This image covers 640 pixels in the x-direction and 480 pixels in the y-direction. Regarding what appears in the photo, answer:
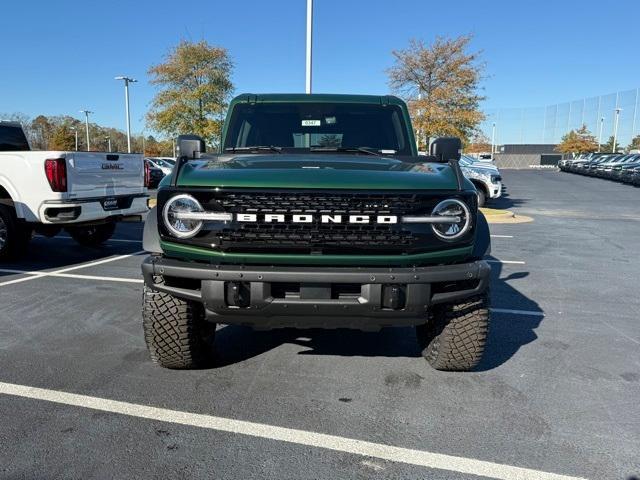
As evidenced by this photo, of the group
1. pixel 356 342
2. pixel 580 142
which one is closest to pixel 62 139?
pixel 356 342

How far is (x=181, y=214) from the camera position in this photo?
9.68ft

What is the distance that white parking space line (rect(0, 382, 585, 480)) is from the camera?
8.31 feet

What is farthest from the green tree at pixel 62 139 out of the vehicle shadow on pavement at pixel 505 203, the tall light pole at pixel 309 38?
the vehicle shadow on pavement at pixel 505 203

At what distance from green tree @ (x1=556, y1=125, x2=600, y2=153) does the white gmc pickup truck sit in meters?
86.0

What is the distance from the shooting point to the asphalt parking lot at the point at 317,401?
2.58m

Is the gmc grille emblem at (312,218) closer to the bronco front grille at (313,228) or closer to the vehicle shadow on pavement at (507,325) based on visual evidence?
the bronco front grille at (313,228)

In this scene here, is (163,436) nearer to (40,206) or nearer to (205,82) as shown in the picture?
(40,206)

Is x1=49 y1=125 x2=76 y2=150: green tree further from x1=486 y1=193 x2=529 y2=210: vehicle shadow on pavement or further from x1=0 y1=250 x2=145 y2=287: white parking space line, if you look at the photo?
x1=0 y1=250 x2=145 y2=287: white parking space line

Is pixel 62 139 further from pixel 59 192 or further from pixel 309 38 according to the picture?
pixel 59 192

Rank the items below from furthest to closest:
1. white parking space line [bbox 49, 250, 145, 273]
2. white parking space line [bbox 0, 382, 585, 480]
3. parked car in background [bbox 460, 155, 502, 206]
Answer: parked car in background [bbox 460, 155, 502, 206]
white parking space line [bbox 49, 250, 145, 273]
white parking space line [bbox 0, 382, 585, 480]

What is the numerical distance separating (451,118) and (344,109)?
15.6m

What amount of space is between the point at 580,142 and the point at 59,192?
8841cm

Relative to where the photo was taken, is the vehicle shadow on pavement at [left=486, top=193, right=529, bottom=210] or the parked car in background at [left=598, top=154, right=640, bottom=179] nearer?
the vehicle shadow on pavement at [left=486, top=193, right=529, bottom=210]

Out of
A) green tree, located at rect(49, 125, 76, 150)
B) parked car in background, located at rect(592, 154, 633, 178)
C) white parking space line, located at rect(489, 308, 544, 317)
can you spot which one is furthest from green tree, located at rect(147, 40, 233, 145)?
green tree, located at rect(49, 125, 76, 150)
